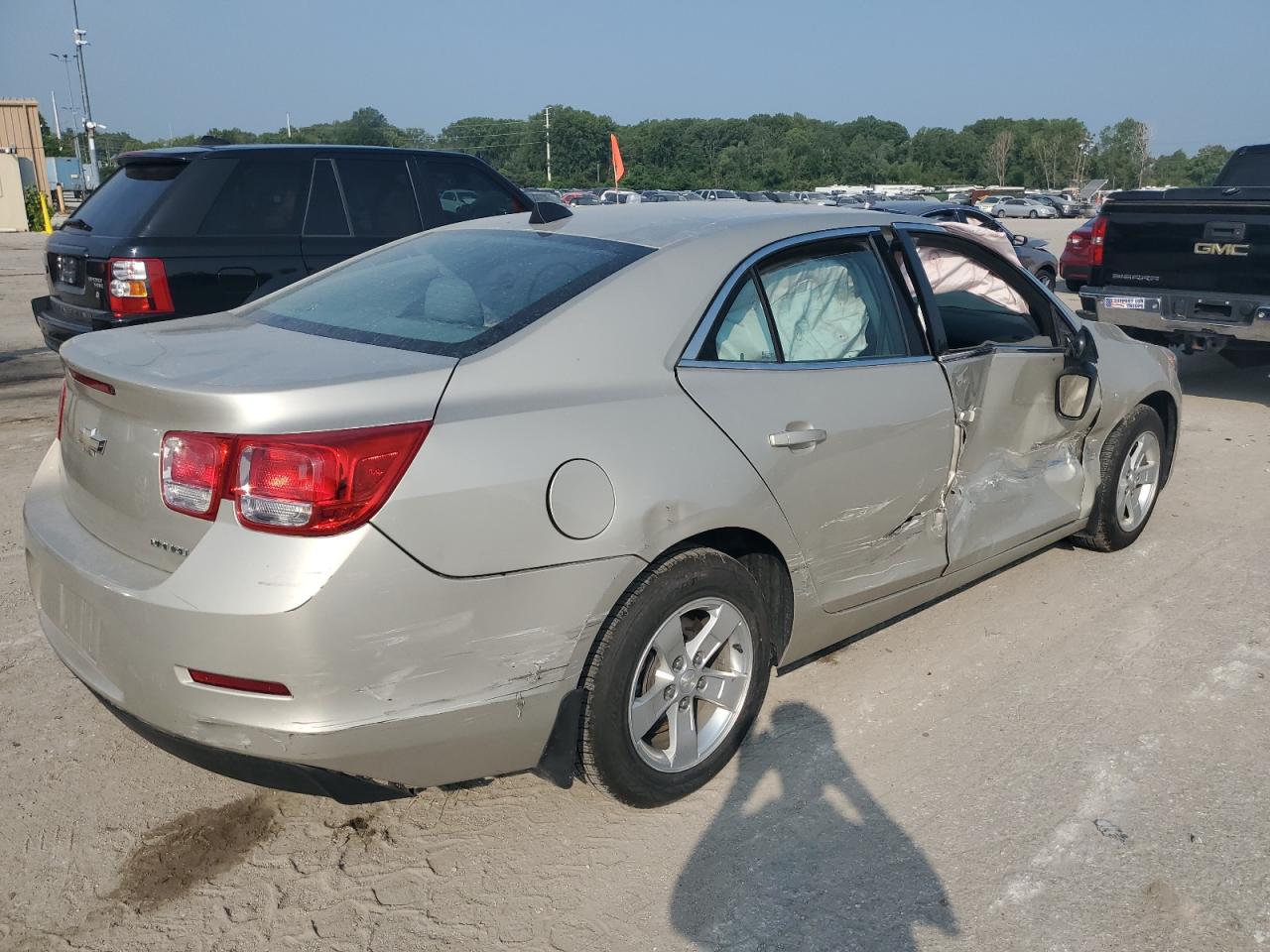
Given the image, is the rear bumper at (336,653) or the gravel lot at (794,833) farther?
the gravel lot at (794,833)

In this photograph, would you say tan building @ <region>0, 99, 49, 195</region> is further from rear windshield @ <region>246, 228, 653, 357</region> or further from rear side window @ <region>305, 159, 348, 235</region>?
rear windshield @ <region>246, 228, 653, 357</region>

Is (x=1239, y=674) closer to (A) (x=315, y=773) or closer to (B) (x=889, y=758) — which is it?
(B) (x=889, y=758)

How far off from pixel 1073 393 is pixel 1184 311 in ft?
14.9

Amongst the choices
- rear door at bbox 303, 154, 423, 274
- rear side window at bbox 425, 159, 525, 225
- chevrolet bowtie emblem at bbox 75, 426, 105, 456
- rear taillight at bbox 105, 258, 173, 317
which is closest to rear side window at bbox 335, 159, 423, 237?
rear door at bbox 303, 154, 423, 274

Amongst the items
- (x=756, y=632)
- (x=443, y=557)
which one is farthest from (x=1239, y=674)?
(x=443, y=557)

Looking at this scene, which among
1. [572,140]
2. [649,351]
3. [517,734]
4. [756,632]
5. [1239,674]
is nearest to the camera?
[517,734]

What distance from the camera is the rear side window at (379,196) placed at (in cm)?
709

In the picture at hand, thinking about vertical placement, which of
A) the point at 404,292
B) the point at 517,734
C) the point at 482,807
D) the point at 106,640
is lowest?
the point at 482,807

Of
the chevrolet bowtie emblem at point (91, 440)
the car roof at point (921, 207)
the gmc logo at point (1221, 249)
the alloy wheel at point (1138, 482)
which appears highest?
the car roof at point (921, 207)

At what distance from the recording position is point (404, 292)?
3.30m

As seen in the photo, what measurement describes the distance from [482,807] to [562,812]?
0.76ft

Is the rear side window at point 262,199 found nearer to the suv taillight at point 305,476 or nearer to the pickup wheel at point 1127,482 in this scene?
the suv taillight at point 305,476

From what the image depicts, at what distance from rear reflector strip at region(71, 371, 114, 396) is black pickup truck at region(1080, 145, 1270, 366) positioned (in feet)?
25.2

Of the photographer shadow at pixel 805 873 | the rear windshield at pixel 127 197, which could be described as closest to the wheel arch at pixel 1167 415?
the photographer shadow at pixel 805 873
